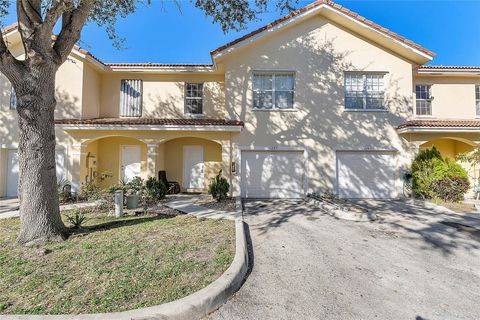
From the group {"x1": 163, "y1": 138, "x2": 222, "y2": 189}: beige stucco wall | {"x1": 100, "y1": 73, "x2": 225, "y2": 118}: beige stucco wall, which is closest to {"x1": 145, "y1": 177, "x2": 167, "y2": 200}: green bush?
{"x1": 163, "y1": 138, "x2": 222, "y2": 189}: beige stucco wall

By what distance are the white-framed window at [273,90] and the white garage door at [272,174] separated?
7.37ft

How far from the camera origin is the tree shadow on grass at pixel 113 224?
19.4 ft

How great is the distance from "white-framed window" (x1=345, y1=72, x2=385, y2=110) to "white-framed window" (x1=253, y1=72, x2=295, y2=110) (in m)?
2.65

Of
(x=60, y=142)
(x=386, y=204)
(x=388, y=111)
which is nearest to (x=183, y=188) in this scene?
(x=60, y=142)

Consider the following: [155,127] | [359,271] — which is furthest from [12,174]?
[359,271]

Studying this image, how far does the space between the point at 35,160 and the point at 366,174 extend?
12062 mm

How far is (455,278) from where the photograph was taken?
4379mm

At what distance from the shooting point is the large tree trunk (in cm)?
519

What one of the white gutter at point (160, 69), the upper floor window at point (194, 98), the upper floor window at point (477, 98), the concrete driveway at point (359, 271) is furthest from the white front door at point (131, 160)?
the upper floor window at point (477, 98)

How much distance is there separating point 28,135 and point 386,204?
11807mm

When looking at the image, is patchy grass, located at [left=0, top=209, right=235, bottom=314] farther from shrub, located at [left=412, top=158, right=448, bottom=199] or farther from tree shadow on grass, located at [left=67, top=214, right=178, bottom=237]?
shrub, located at [left=412, top=158, right=448, bottom=199]

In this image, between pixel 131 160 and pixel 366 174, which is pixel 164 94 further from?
pixel 366 174

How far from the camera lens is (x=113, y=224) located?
678 centimetres

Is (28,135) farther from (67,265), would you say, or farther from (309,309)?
(309,309)
